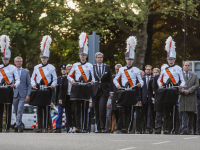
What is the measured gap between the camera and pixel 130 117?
51.4 ft

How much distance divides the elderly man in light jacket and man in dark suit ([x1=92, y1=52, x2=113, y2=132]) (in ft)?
6.93

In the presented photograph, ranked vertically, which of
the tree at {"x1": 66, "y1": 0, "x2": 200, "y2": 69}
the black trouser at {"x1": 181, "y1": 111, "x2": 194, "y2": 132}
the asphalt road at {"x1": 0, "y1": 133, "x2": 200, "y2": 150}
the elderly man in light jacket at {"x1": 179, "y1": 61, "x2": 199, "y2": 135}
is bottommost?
the asphalt road at {"x1": 0, "y1": 133, "x2": 200, "y2": 150}

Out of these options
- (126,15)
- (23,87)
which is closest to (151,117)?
(23,87)

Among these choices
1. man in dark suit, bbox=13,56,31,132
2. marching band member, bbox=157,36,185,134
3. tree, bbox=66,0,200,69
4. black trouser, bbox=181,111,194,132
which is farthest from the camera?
tree, bbox=66,0,200,69

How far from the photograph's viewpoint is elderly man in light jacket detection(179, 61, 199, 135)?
16031 mm

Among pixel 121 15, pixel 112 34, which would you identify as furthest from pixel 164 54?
pixel 121 15

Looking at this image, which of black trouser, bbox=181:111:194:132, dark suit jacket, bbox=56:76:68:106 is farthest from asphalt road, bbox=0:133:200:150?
dark suit jacket, bbox=56:76:68:106

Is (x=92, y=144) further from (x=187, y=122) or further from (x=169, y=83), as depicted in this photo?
(x=187, y=122)

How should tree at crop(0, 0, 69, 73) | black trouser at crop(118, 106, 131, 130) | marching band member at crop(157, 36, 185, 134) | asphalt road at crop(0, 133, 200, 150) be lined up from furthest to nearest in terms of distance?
tree at crop(0, 0, 69, 73)
black trouser at crop(118, 106, 131, 130)
marching band member at crop(157, 36, 185, 134)
asphalt road at crop(0, 133, 200, 150)

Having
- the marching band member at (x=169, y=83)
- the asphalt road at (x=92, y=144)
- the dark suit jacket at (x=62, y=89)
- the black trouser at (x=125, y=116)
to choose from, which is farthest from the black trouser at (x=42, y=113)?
the asphalt road at (x=92, y=144)

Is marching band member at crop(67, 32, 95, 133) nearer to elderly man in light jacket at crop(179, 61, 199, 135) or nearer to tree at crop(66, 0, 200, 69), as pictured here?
elderly man in light jacket at crop(179, 61, 199, 135)

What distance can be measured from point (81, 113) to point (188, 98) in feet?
10.1

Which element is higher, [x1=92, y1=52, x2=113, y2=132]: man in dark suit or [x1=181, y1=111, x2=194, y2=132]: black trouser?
[x1=92, y1=52, x2=113, y2=132]: man in dark suit

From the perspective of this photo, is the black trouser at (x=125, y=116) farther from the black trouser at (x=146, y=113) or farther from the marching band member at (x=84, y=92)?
the black trouser at (x=146, y=113)
